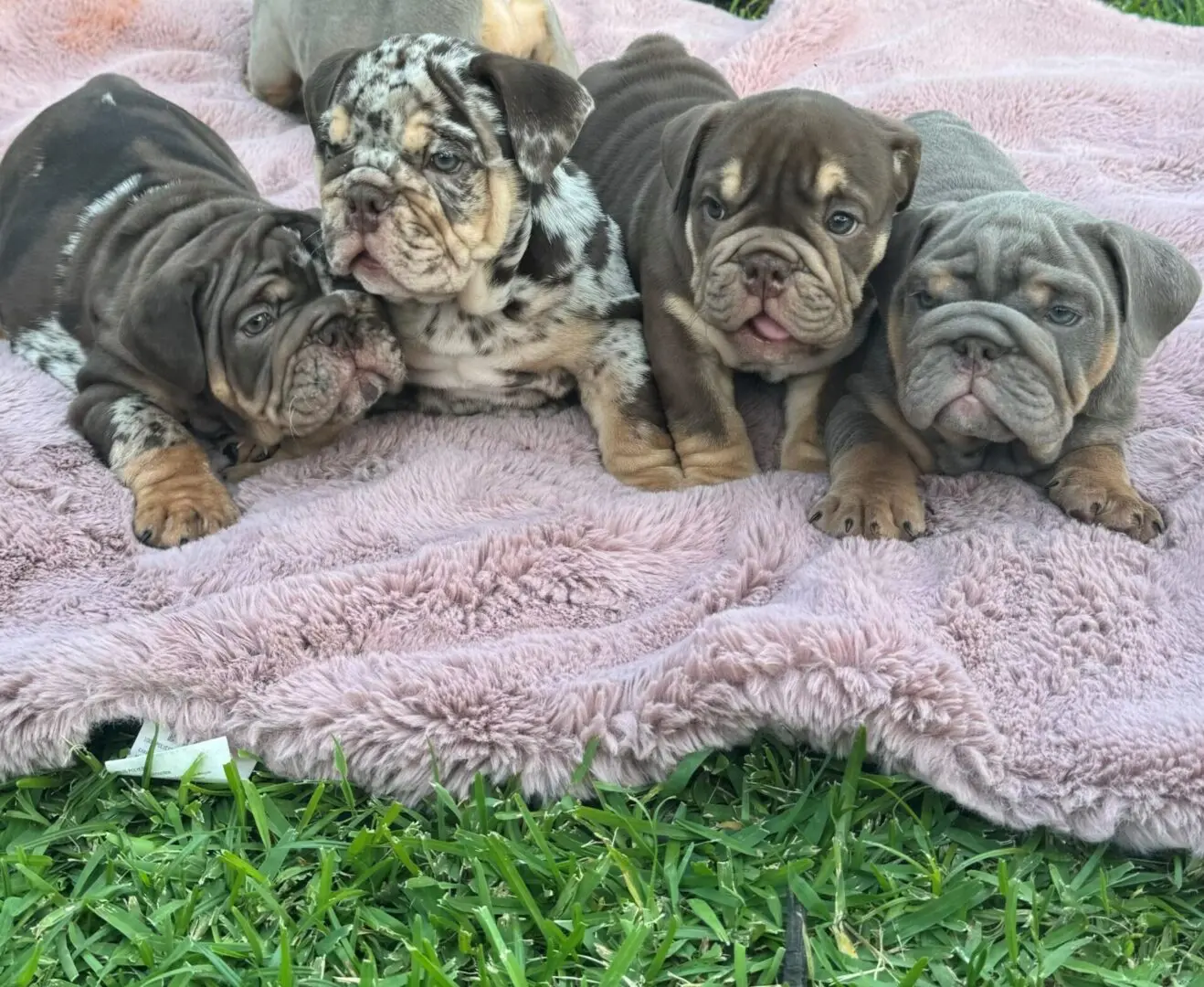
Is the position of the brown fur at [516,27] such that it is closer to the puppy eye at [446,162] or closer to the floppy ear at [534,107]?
the floppy ear at [534,107]

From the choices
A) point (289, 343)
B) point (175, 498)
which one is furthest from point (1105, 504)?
point (175, 498)

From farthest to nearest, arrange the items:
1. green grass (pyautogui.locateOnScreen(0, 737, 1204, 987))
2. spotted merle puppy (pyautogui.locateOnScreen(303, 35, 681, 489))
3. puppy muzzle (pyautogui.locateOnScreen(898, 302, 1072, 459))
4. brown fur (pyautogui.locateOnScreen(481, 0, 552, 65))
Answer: brown fur (pyautogui.locateOnScreen(481, 0, 552, 65)), spotted merle puppy (pyautogui.locateOnScreen(303, 35, 681, 489)), puppy muzzle (pyautogui.locateOnScreen(898, 302, 1072, 459)), green grass (pyautogui.locateOnScreen(0, 737, 1204, 987))

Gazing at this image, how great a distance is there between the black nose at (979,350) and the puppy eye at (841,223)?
0.63 meters

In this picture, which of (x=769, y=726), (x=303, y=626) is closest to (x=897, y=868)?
(x=769, y=726)

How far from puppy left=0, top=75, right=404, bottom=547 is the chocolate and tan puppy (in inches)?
38.7

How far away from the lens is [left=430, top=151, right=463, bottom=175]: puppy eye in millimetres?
3639

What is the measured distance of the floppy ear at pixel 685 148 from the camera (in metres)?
3.82

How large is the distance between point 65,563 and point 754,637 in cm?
210

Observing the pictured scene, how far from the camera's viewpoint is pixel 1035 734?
8.79 feet

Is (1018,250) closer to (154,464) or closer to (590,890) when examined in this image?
(590,890)

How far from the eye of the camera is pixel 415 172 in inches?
142

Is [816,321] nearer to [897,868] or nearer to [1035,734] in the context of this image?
[1035,734]

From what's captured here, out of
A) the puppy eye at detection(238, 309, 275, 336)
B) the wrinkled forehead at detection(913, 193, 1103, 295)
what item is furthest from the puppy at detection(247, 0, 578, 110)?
the wrinkled forehead at detection(913, 193, 1103, 295)

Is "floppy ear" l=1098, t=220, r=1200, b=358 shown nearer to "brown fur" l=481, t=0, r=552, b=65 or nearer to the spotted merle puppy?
the spotted merle puppy
